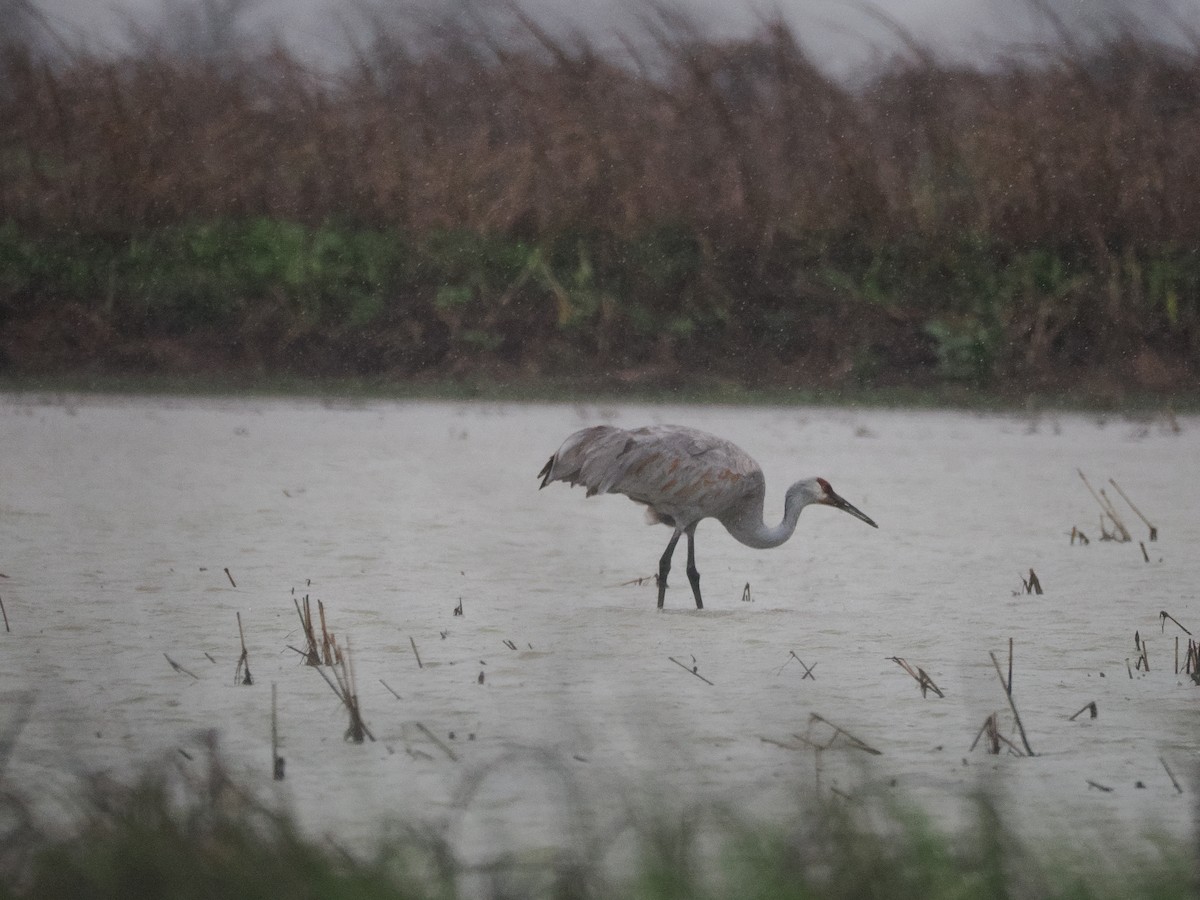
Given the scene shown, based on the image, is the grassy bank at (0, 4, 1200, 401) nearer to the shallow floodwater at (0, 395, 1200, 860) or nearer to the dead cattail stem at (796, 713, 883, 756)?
the shallow floodwater at (0, 395, 1200, 860)

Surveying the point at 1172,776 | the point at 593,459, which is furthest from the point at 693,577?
the point at 1172,776

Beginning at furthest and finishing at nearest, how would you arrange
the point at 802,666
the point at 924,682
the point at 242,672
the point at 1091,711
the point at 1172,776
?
1. the point at 802,666
2. the point at 242,672
3. the point at 924,682
4. the point at 1091,711
5. the point at 1172,776

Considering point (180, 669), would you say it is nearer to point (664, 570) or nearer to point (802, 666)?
point (802, 666)

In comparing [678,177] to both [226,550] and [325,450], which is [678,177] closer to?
[325,450]

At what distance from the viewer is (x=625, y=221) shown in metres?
12.2

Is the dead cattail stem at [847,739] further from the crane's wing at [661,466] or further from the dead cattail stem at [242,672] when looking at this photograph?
the crane's wing at [661,466]

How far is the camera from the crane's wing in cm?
509

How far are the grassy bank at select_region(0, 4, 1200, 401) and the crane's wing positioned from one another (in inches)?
252

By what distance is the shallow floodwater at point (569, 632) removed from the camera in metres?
3.11

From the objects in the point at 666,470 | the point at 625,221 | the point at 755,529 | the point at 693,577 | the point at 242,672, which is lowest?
the point at 242,672

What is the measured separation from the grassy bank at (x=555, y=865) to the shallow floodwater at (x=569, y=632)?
164mm

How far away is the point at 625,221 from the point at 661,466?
731 centimetres

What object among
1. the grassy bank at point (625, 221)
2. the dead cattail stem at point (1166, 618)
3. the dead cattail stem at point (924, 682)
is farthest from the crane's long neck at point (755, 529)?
→ the grassy bank at point (625, 221)

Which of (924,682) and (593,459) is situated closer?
(924,682)
